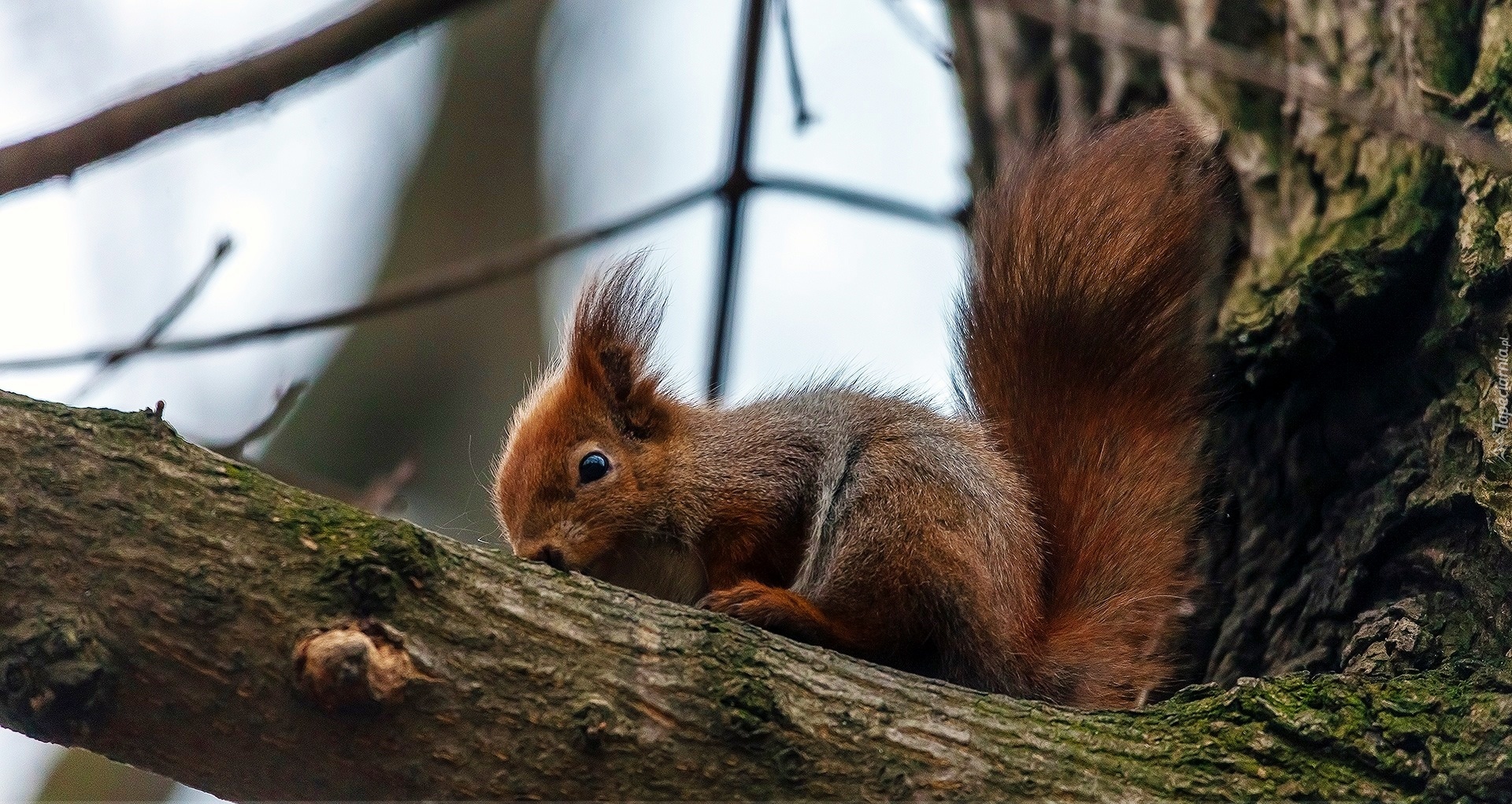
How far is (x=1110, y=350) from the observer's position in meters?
2.99

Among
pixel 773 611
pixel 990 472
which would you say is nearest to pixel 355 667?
pixel 773 611

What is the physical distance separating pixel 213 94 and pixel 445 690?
3.82 ft

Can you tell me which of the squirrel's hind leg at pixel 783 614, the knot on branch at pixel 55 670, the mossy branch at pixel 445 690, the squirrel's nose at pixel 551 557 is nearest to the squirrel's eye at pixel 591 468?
the squirrel's nose at pixel 551 557

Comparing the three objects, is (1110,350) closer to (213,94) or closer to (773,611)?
(773,611)

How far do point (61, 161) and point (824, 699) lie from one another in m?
1.49

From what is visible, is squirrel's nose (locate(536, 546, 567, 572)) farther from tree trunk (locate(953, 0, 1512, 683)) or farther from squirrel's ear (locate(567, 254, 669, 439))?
tree trunk (locate(953, 0, 1512, 683))

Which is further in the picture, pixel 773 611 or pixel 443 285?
pixel 443 285

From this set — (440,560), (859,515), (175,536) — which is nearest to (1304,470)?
(859,515)

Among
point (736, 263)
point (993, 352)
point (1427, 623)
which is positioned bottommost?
point (1427, 623)

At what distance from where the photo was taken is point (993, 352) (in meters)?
3.15

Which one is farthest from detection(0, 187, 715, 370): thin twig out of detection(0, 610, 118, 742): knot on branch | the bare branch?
detection(0, 610, 118, 742): knot on branch

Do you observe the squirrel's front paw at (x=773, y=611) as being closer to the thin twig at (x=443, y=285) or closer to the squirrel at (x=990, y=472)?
the squirrel at (x=990, y=472)

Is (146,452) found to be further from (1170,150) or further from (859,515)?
(1170,150)

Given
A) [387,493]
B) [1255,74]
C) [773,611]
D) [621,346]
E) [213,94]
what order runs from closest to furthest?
[1255,74]
[213,94]
[773,611]
[387,493]
[621,346]
